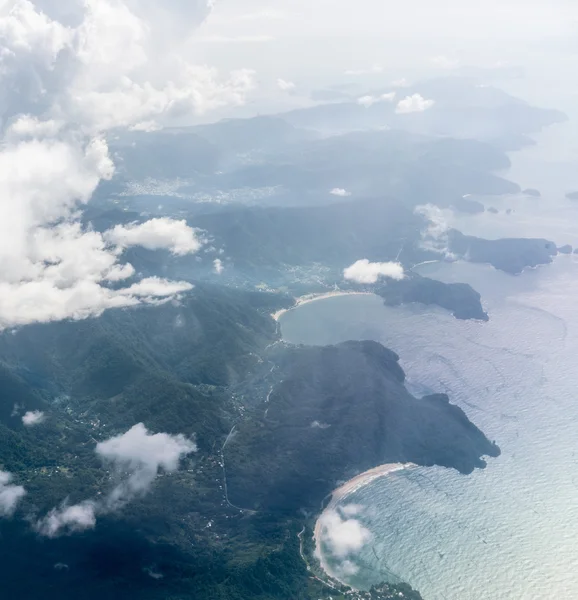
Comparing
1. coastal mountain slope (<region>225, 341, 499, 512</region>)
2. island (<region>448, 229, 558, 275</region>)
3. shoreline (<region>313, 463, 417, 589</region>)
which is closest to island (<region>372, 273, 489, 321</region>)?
island (<region>448, 229, 558, 275</region>)

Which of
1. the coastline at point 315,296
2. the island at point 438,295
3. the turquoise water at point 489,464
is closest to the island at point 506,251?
the turquoise water at point 489,464

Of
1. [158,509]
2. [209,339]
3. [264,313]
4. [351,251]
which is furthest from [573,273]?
[158,509]

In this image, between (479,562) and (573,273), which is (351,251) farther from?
(479,562)

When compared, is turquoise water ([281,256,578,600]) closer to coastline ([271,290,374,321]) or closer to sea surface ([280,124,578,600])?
sea surface ([280,124,578,600])

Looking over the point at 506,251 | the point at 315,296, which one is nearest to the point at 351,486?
the point at 315,296

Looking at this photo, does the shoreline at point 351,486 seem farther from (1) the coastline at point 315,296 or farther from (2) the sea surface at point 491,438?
(1) the coastline at point 315,296
